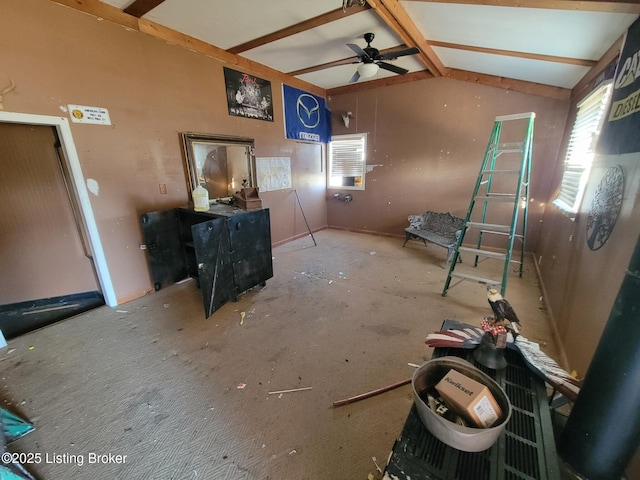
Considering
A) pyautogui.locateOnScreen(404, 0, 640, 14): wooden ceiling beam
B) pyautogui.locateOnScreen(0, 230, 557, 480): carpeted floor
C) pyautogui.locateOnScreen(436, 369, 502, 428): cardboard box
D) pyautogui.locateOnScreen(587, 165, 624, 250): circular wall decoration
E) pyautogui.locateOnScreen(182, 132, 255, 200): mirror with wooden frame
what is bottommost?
pyautogui.locateOnScreen(0, 230, 557, 480): carpeted floor

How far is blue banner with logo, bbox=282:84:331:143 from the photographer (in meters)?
4.18

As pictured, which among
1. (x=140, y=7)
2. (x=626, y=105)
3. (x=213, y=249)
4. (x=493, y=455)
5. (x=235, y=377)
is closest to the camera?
(x=493, y=455)

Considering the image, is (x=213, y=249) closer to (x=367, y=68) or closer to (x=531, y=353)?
(x=531, y=353)

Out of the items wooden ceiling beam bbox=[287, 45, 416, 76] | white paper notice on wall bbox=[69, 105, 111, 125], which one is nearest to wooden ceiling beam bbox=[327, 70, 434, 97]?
wooden ceiling beam bbox=[287, 45, 416, 76]

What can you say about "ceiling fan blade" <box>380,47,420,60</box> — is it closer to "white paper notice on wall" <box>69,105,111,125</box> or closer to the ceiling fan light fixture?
the ceiling fan light fixture

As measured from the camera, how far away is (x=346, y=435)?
1.36 metres

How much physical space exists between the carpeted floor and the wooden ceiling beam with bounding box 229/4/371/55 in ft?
8.75

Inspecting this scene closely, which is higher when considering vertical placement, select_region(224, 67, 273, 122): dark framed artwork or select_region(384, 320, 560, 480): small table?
select_region(224, 67, 273, 122): dark framed artwork

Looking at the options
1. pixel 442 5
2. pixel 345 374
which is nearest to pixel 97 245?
pixel 345 374

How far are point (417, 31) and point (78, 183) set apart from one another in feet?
11.6

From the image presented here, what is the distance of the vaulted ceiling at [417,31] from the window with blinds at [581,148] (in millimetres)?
309

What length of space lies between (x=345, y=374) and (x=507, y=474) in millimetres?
1181

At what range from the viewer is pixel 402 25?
2.29 metres

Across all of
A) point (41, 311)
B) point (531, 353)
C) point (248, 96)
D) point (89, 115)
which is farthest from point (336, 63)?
point (41, 311)
